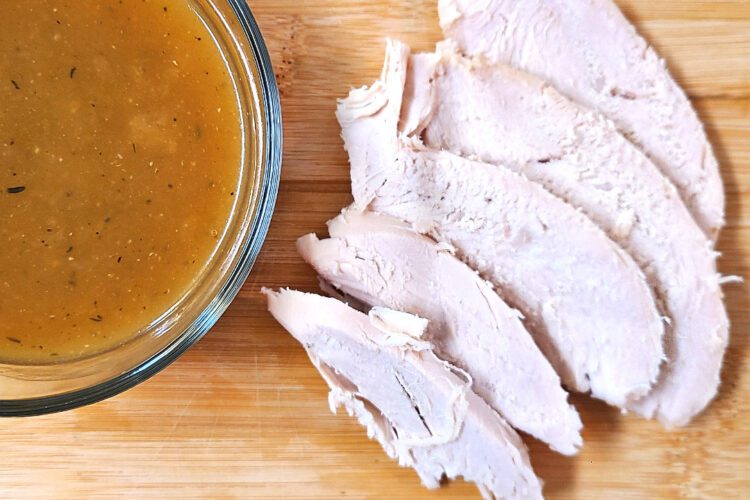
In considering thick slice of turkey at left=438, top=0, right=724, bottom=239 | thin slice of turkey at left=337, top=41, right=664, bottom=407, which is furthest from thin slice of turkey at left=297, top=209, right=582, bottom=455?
thick slice of turkey at left=438, top=0, right=724, bottom=239

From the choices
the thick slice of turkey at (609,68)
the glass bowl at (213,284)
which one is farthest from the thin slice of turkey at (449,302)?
the thick slice of turkey at (609,68)

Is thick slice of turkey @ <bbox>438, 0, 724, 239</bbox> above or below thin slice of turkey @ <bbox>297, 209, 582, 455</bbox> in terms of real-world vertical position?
above

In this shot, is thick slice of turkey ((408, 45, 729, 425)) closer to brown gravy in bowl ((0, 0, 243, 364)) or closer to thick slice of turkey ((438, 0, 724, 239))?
thick slice of turkey ((438, 0, 724, 239))

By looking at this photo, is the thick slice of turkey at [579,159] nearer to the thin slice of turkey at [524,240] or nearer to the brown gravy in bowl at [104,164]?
the thin slice of turkey at [524,240]

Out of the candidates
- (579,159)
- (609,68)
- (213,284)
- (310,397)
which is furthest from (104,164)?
(609,68)

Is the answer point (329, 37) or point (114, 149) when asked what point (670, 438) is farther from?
point (114, 149)

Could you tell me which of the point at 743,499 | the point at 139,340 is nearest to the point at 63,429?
the point at 139,340

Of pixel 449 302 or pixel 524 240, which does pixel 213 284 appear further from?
pixel 524 240

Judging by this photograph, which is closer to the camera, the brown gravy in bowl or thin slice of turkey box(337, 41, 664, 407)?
the brown gravy in bowl
